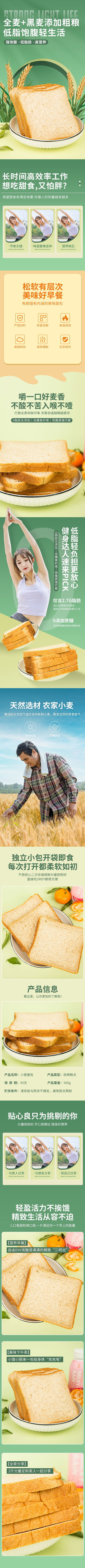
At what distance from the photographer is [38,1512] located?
12.5ft

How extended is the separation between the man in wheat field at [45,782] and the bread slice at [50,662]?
33 centimetres

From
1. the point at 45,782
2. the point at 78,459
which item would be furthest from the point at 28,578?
the point at 45,782

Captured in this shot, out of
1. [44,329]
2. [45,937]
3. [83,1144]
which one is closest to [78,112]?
[44,329]

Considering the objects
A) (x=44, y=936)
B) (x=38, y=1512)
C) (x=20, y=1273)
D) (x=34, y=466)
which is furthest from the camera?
(x=34, y=466)

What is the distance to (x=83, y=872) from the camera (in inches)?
170

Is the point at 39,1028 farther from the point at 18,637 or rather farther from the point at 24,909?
the point at 18,637

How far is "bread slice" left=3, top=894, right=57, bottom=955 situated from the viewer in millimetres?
4242

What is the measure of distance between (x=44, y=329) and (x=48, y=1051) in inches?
135

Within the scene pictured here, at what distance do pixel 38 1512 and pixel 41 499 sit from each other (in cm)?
456

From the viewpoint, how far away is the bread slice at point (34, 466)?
4.29 metres

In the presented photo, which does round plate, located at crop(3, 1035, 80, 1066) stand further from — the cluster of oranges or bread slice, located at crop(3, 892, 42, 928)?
the cluster of oranges

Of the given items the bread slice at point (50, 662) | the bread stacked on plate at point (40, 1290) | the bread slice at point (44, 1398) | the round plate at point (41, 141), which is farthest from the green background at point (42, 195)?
the bread slice at point (44, 1398)

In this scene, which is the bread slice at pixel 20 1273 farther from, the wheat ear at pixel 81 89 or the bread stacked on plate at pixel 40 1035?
the wheat ear at pixel 81 89

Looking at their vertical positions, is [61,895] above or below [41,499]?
below
